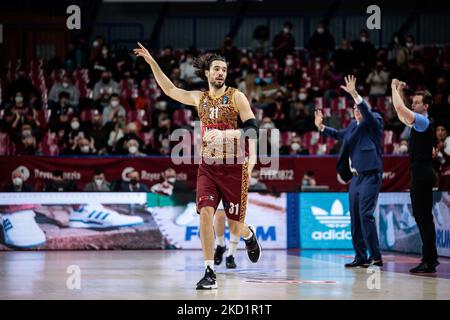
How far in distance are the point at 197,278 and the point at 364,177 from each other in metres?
3.25

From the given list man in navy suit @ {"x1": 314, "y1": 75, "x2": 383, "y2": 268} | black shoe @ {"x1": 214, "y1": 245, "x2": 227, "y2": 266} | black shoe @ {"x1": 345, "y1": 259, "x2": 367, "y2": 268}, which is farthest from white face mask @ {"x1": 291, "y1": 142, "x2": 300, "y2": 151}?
black shoe @ {"x1": 214, "y1": 245, "x2": 227, "y2": 266}

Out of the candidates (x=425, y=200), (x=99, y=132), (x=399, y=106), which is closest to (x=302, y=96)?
(x=99, y=132)

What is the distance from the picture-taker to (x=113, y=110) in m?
21.8

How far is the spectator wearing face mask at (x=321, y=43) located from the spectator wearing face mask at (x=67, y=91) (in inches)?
295

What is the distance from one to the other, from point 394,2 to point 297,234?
14.4 metres

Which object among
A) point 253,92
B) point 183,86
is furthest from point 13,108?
point 253,92

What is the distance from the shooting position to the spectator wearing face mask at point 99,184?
17.5 meters

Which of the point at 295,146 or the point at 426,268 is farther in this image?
the point at 295,146

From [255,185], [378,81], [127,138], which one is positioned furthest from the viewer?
[378,81]

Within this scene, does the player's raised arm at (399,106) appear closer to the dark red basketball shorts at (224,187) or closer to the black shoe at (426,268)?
the black shoe at (426,268)

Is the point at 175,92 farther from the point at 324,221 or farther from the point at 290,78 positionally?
the point at 290,78

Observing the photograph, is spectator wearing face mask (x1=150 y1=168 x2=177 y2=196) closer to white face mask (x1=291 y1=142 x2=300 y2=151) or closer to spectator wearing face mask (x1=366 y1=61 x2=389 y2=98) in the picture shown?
white face mask (x1=291 y1=142 x2=300 y2=151)

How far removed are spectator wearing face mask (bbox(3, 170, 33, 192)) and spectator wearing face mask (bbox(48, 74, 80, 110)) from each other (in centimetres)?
418
